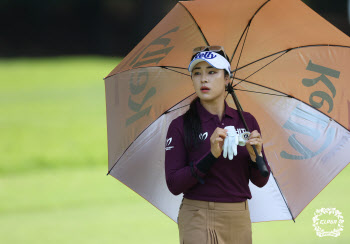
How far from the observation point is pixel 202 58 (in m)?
3.66

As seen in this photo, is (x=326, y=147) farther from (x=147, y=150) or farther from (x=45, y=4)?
(x=45, y=4)

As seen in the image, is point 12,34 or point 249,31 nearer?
point 249,31

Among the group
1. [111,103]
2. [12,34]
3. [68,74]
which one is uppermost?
[12,34]

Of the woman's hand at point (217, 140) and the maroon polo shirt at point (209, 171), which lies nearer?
the woman's hand at point (217, 140)

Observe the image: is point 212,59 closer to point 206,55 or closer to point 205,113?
point 206,55

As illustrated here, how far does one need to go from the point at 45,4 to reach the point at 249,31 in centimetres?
2853

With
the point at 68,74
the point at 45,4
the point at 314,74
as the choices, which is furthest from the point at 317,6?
the point at 314,74

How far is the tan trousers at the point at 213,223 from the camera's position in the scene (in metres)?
3.58

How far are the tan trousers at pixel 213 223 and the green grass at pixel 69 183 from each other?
3403 millimetres

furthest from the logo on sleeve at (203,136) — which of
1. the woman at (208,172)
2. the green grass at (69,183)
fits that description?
the green grass at (69,183)

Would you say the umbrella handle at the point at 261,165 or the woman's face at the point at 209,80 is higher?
the woman's face at the point at 209,80

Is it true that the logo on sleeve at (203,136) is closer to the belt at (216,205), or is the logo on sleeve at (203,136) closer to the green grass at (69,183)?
the belt at (216,205)

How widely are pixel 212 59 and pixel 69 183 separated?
7.16 m

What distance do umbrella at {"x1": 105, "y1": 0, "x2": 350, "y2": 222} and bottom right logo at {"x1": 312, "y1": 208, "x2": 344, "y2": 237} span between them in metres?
2.98
